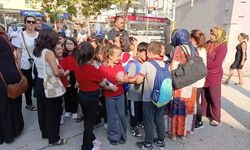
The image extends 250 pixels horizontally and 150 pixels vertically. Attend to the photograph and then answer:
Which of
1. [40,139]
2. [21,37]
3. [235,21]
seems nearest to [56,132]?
[40,139]

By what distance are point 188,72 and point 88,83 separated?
1.36 m

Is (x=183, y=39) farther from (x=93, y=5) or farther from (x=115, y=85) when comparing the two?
(x=93, y=5)

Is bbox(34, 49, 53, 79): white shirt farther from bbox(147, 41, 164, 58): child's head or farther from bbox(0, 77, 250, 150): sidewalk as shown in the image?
bbox(147, 41, 164, 58): child's head

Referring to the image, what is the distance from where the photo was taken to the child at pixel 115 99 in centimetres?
299

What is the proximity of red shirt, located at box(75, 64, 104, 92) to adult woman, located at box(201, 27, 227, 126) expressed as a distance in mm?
1968

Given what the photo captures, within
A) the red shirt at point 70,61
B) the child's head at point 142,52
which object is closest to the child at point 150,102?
the child's head at point 142,52

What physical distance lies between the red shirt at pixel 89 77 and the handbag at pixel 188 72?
3.39 ft

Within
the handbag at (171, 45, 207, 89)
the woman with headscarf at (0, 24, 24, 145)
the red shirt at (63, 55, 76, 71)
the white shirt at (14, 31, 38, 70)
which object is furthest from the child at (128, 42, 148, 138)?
the white shirt at (14, 31, 38, 70)

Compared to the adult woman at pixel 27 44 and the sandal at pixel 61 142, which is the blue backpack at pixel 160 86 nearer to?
the sandal at pixel 61 142

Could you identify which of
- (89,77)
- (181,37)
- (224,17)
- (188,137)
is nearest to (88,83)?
(89,77)

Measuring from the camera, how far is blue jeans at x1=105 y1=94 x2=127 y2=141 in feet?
10.4

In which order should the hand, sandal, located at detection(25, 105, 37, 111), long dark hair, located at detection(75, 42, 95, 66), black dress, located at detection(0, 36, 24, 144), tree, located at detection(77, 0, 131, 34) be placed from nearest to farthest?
1. long dark hair, located at detection(75, 42, 95, 66)
2. the hand
3. black dress, located at detection(0, 36, 24, 144)
4. sandal, located at detection(25, 105, 37, 111)
5. tree, located at detection(77, 0, 131, 34)

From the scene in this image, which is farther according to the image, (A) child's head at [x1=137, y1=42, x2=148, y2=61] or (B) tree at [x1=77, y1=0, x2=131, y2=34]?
(B) tree at [x1=77, y1=0, x2=131, y2=34]

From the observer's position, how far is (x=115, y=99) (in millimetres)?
3160
